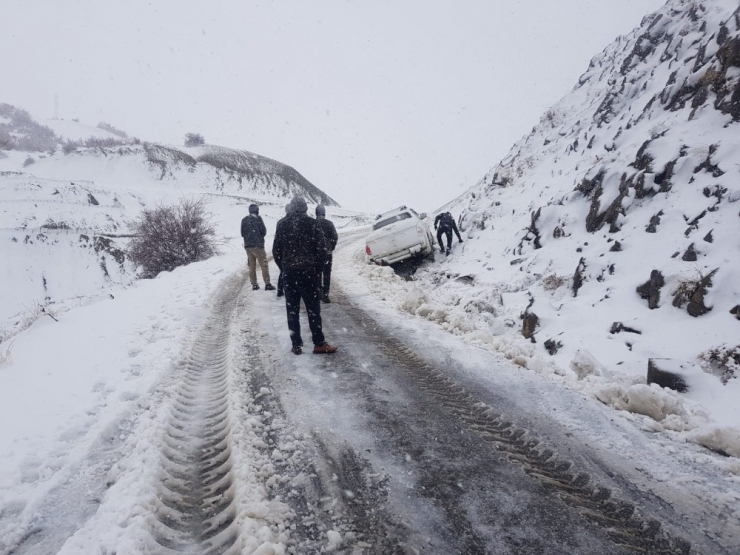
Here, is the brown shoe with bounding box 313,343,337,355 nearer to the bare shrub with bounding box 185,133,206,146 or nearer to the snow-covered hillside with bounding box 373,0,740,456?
the snow-covered hillside with bounding box 373,0,740,456

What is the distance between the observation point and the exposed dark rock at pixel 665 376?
3519 mm

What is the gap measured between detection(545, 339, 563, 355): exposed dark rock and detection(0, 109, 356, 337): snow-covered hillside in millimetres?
9826

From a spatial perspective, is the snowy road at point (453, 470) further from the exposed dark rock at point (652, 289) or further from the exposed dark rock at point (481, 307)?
the exposed dark rock at point (652, 289)

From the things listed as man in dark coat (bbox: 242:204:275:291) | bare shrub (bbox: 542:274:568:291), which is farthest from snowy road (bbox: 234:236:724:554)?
man in dark coat (bbox: 242:204:275:291)

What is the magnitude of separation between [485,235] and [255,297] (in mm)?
6875

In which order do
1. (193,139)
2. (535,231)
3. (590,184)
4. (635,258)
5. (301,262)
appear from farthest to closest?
(193,139) → (535,231) → (590,184) → (635,258) → (301,262)

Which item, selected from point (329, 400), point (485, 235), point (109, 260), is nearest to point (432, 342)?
point (329, 400)

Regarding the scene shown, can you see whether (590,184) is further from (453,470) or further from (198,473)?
(198,473)

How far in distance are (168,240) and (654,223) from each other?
Result: 14658 mm

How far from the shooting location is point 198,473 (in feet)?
8.52

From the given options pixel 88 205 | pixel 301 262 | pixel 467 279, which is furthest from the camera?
pixel 88 205

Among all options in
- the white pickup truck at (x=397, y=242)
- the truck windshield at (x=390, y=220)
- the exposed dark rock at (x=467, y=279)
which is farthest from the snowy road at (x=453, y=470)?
the truck windshield at (x=390, y=220)

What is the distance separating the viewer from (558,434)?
9.99ft

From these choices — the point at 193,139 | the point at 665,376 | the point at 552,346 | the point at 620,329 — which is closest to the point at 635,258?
the point at 620,329
